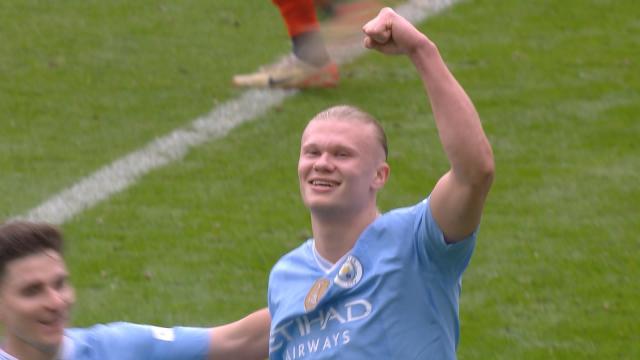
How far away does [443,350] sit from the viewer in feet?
13.0

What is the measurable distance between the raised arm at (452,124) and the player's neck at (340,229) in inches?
11.8

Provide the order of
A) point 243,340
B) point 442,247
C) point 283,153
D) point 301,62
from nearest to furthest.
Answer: point 442,247 → point 243,340 → point 283,153 → point 301,62

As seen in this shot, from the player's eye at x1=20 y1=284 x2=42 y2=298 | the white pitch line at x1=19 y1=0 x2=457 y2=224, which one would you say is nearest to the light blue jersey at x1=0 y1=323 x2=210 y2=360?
the player's eye at x1=20 y1=284 x2=42 y2=298

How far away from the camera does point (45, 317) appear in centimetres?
374

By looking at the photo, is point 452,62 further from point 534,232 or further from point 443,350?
point 443,350

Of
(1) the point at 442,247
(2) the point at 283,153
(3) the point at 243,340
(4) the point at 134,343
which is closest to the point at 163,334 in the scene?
(4) the point at 134,343

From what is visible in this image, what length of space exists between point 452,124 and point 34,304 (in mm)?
1043

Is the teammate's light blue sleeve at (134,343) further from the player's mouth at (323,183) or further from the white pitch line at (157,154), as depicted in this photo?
the white pitch line at (157,154)

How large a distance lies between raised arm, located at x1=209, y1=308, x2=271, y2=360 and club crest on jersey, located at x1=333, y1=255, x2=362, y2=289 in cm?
36

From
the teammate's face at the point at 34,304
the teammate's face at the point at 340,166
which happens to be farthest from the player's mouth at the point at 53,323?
the teammate's face at the point at 340,166

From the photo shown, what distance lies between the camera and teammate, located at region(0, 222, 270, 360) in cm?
A: 375

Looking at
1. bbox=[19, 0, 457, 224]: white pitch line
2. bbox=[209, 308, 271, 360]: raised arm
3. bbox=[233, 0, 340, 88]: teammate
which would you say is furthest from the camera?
bbox=[233, 0, 340, 88]: teammate

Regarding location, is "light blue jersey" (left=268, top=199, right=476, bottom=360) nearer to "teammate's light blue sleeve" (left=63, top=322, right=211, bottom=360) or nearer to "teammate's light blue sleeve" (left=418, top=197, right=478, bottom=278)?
"teammate's light blue sleeve" (left=418, top=197, right=478, bottom=278)

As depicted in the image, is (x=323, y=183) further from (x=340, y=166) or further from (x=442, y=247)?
(x=442, y=247)
